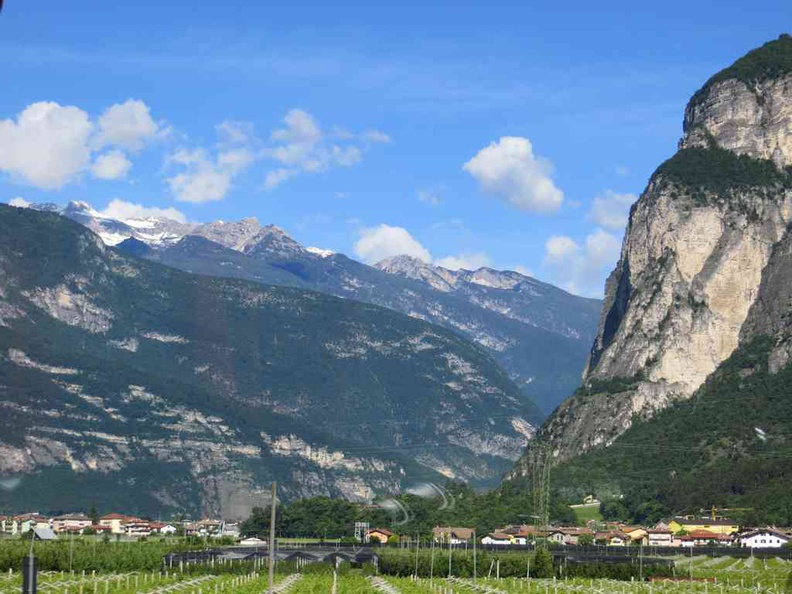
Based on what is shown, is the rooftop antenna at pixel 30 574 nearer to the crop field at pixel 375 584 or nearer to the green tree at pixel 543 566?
the crop field at pixel 375 584

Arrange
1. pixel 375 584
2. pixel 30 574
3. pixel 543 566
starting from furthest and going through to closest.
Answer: pixel 543 566 → pixel 375 584 → pixel 30 574

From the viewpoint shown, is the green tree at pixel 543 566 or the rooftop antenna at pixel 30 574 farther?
the green tree at pixel 543 566

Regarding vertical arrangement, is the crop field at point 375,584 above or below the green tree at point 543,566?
below

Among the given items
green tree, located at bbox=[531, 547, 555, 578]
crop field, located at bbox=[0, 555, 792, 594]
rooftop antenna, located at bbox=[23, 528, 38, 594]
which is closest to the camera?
rooftop antenna, located at bbox=[23, 528, 38, 594]

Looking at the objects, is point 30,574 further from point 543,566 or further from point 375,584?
point 543,566

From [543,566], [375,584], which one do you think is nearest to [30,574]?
[375,584]

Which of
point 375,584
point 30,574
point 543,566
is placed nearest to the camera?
point 30,574

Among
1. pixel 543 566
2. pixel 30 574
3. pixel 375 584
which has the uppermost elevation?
pixel 543 566

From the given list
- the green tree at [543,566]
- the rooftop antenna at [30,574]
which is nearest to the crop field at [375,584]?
the green tree at [543,566]

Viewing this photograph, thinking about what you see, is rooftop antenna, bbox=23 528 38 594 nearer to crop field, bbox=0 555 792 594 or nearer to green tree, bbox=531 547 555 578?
crop field, bbox=0 555 792 594

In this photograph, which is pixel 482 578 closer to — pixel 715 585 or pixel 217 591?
pixel 715 585

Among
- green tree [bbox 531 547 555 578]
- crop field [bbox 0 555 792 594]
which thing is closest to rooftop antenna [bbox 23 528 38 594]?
crop field [bbox 0 555 792 594]

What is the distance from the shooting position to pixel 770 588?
506 ft

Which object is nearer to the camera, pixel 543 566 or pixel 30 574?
pixel 30 574
